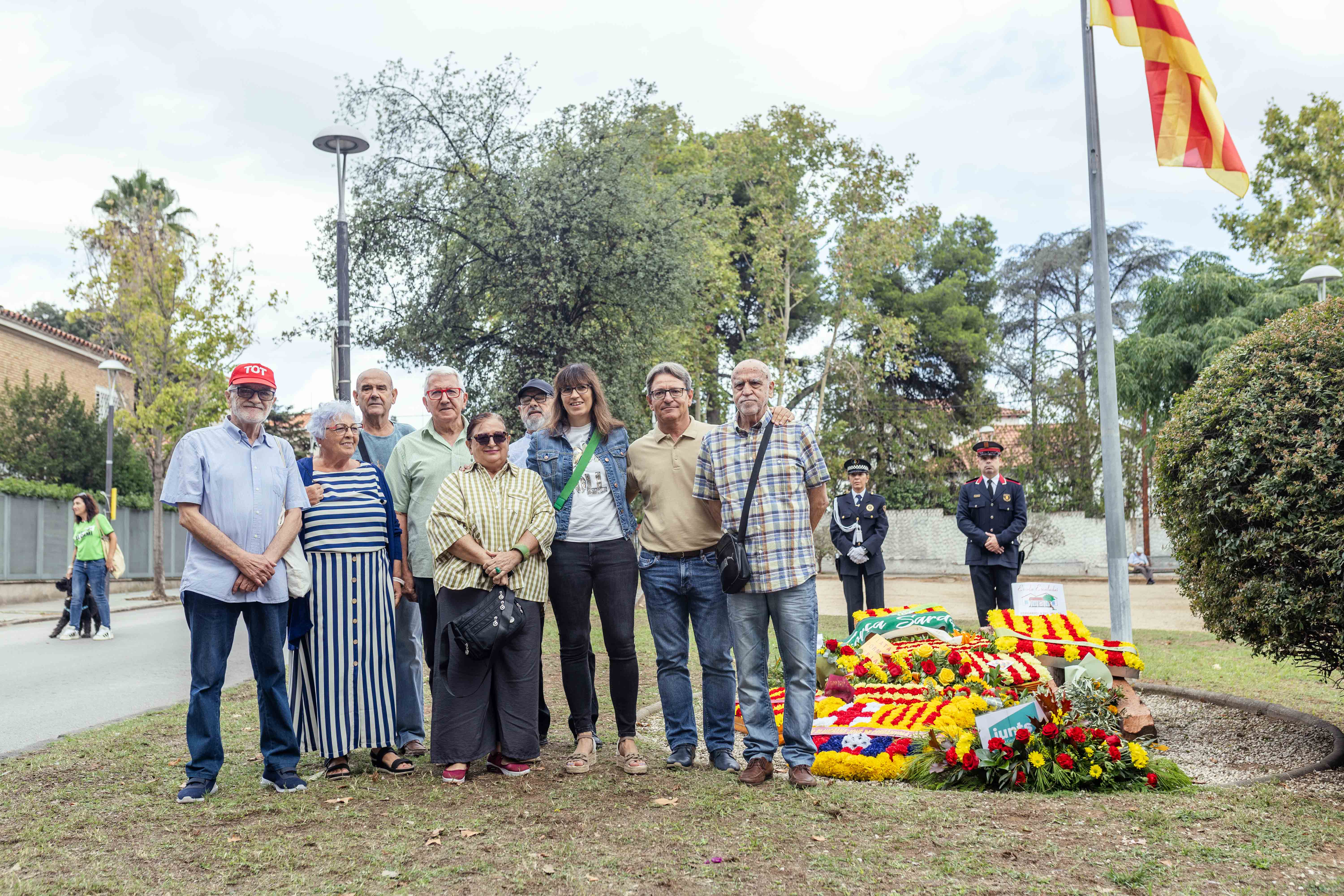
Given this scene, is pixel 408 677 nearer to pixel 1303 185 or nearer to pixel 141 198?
pixel 1303 185

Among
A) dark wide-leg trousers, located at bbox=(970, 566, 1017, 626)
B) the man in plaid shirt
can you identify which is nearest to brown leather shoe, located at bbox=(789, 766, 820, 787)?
the man in plaid shirt

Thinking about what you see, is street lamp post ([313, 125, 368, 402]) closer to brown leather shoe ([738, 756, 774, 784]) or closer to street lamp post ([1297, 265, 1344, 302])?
brown leather shoe ([738, 756, 774, 784])

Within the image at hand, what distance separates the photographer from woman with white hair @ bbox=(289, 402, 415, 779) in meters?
5.29

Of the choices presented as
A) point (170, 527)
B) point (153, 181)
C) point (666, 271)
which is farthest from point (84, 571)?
point (153, 181)

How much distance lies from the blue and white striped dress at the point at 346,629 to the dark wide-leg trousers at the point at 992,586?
5.91m

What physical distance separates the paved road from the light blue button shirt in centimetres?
165

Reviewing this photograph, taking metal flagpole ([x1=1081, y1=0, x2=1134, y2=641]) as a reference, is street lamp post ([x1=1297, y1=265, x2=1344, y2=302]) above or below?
above

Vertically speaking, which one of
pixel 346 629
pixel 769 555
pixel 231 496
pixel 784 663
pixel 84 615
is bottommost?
pixel 84 615

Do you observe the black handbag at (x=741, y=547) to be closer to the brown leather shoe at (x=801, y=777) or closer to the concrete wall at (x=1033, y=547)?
the brown leather shoe at (x=801, y=777)

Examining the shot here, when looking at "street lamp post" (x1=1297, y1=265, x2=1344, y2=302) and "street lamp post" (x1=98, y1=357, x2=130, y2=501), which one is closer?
"street lamp post" (x1=1297, y1=265, x2=1344, y2=302)

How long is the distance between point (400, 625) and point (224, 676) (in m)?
1.22

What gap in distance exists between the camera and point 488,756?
5477 mm

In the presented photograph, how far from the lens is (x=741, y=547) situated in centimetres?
513

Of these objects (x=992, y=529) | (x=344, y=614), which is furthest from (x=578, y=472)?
(x=992, y=529)
